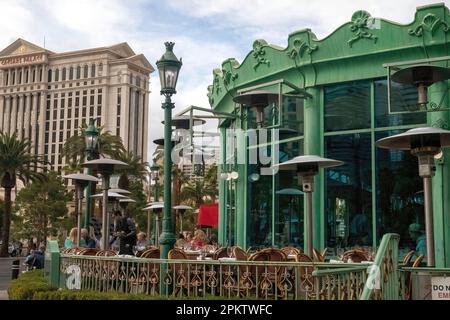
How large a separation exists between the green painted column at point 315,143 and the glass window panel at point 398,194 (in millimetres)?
1584

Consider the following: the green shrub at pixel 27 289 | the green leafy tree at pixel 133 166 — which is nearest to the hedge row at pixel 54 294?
the green shrub at pixel 27 289

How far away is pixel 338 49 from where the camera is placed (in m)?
15.4

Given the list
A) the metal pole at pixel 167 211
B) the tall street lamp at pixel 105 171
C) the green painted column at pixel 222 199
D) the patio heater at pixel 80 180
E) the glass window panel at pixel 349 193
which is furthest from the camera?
the green painted column at pixel 222 199

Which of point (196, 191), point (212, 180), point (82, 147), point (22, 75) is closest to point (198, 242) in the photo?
point (82, 147)

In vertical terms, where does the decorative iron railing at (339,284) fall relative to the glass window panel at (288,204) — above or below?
below

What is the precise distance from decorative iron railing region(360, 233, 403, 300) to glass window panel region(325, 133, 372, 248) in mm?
6952

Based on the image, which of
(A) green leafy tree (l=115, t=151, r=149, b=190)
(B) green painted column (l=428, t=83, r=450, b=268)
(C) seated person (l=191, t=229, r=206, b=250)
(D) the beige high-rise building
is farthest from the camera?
(D) the beige high-rise building

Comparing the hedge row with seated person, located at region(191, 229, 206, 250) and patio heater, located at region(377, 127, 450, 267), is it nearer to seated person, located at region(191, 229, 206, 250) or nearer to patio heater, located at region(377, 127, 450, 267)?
patio heater, located at region(377, 127, 450, 267)

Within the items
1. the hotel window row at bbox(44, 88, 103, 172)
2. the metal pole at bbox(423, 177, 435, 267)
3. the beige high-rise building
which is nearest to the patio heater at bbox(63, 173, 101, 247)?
the metal pole at bbox(423, 177, 435, 267)

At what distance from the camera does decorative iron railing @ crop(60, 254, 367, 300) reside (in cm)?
859

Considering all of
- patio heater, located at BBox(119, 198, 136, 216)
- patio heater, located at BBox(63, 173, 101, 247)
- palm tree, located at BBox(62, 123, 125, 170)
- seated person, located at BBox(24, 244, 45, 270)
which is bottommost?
seated person, located at BBox(24, 244, 45, 270)

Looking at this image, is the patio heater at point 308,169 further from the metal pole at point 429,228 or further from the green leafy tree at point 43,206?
the green leafy tree at point 43,206

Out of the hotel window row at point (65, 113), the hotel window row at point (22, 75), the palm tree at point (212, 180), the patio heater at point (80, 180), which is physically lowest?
the patio heater at point (80, 180)

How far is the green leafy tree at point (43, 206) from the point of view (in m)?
64.9
